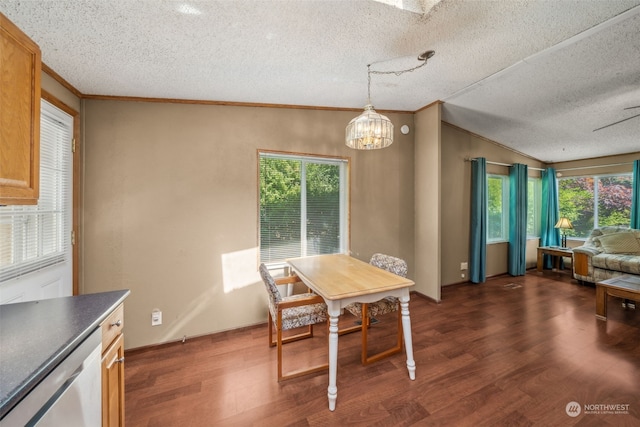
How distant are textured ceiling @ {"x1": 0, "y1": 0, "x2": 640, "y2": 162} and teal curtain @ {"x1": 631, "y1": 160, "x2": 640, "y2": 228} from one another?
223 centimetres

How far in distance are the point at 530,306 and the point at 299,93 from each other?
407 cm

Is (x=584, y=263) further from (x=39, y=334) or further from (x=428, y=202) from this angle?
(x=39, y=334)

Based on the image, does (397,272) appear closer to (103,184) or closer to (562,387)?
(562,387)

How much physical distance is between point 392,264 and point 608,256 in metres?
4.05

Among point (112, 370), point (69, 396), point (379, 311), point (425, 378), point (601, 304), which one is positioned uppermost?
point (69, 396)

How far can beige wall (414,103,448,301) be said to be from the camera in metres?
3.32

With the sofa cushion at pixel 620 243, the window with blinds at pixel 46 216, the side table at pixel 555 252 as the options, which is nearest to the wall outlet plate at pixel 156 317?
the window with blinds at pixel 46 216

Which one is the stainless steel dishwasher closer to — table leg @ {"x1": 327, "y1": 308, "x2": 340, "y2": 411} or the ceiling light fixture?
table leg @ {"x1": 327, "y1": 308, "x2": 340, "y2": 411}

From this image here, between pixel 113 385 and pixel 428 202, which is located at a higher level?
pixel 428 202

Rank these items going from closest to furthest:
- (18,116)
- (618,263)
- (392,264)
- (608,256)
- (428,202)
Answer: (18,116)
(392,264)
(428,202)
(618,263)
(608,256)

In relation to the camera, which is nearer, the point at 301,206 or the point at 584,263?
the point at 301,206

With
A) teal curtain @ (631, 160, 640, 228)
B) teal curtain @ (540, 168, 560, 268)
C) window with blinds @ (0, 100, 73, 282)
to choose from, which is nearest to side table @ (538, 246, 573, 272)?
teal curtain @ (540, 168, 560, 268)

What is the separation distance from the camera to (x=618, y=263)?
3686mm

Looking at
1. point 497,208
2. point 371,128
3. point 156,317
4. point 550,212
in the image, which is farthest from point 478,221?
point 156,317
